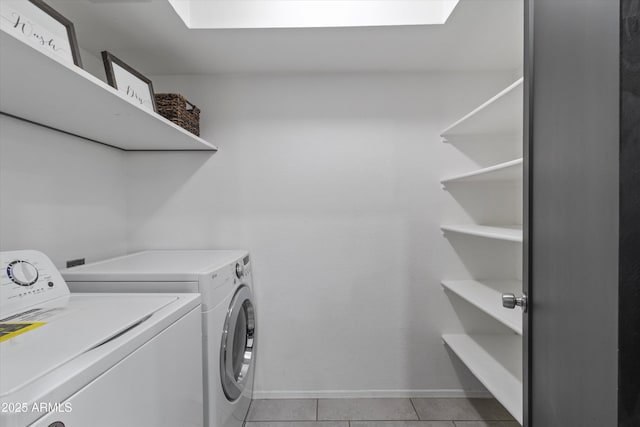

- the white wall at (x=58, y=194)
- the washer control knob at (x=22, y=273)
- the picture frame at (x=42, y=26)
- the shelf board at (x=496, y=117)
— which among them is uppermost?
the picture frame at (x=42, y=26)

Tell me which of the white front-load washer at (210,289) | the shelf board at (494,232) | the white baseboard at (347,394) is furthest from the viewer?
the white baseboard at (347,394)

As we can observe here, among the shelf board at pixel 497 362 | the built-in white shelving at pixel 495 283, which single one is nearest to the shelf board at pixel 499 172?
the built-in white shelving at pixel 495 283

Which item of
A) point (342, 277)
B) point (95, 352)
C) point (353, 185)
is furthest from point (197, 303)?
point (353, 185)

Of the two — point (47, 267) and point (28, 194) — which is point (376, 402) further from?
point (28, 194)

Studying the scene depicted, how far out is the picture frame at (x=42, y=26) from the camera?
0.88 m

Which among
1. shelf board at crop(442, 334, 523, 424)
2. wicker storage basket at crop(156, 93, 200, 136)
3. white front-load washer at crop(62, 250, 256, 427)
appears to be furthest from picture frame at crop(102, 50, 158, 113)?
shelf board at crop(442, 334, 523, 424)

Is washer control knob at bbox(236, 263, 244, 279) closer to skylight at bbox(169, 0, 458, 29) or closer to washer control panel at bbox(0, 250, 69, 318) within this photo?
washer control panel at bbox(0, 250, 69, 318)

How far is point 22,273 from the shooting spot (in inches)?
45.1

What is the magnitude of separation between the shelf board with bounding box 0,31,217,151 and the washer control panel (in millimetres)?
569

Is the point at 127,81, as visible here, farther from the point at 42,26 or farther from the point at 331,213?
the point at 331,213

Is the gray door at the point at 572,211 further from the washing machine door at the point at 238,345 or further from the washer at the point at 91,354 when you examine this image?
the washing machine door at the point at 238,345

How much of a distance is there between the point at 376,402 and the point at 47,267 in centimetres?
193

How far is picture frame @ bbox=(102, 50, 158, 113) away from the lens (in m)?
1.36

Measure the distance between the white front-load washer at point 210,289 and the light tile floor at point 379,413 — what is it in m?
0.29
